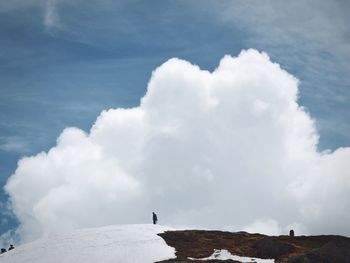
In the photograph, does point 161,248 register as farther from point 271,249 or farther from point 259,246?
point 271,249

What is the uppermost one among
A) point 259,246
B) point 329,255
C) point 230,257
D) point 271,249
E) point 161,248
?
point 259,246

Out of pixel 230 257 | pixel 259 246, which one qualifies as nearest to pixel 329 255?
pixel 259 246

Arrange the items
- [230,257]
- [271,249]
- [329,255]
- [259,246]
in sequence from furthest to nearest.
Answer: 1. [259,246]
2. [271,249]
3. [230,257]
4. [329,255]

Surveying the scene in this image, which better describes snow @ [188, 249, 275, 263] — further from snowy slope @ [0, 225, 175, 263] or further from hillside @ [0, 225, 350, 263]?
snowy slope @ [0, 225, 175, 263]

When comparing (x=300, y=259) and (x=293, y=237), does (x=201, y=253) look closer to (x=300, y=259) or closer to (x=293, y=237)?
(x=300, y=259)

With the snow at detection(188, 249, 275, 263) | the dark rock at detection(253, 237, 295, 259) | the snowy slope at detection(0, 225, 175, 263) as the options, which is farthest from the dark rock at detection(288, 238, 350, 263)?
the snowy slope at detection(0, 225, 175, 263)

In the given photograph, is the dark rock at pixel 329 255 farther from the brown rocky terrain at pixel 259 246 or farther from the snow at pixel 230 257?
the snow at pixel 230 257

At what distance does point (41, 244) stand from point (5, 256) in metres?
5.34

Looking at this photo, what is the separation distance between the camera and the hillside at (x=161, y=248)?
2505 inches

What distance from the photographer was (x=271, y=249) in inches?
2694

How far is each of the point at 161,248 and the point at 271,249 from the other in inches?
641

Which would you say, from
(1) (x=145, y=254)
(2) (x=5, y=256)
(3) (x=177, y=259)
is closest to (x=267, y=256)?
(3) (x=177, y=259)

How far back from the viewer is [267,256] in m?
67.2

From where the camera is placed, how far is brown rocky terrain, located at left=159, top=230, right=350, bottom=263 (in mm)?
64688
